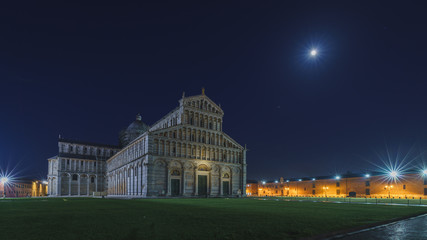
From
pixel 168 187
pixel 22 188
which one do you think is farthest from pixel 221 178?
pixel 22 188

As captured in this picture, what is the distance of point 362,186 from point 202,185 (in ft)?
161

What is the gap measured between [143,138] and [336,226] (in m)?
48.4

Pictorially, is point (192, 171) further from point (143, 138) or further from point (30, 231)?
point (30, 231)

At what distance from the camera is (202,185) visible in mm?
59688

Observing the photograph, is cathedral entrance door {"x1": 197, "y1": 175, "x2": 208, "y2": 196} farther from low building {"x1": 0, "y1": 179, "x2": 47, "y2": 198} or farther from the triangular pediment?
low building {"x1": 0, "y1": 179, "x2": 47, "y2": 198}

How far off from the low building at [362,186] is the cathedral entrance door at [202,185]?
138 feet

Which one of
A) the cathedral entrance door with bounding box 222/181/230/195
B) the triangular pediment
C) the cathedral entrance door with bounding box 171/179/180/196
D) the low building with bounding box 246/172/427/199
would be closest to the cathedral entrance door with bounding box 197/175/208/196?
the cathedral entrance door with bounding box 222/181/230/195

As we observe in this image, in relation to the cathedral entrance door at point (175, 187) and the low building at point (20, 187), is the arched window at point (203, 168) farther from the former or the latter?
the low building at point (20, 187)

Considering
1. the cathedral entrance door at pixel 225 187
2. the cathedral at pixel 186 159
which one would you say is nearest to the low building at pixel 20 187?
the cathedral at pixel 186 159

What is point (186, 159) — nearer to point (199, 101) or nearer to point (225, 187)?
point (225, 187)

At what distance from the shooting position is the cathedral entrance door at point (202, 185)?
194 ft

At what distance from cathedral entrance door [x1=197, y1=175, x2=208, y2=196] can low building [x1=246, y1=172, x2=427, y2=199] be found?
42.1 m

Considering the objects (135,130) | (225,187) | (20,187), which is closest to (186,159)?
(225,187)

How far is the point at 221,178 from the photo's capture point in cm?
6247
